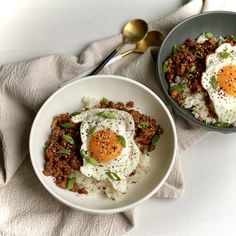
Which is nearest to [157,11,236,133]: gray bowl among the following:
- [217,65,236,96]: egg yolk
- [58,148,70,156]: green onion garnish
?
[217,65,236,96]: egg yolk

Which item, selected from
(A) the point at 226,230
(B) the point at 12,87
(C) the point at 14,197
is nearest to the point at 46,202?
(C) the point at 14,197

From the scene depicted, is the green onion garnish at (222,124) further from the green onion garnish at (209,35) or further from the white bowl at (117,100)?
the green onion garnish at (209,35)

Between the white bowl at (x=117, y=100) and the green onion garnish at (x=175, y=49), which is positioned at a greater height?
the green onion garnish at (x=175, y=49)

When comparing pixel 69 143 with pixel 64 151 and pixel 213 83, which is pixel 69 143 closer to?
pixel 64 151

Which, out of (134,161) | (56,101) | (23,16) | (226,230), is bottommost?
(226,230)

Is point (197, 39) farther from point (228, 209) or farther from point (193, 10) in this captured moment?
point (228, 209)

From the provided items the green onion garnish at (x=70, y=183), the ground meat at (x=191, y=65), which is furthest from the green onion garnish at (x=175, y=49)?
the green onion garnish at (x=70, y=183)

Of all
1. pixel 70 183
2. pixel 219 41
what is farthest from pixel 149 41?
pixel 70 183
